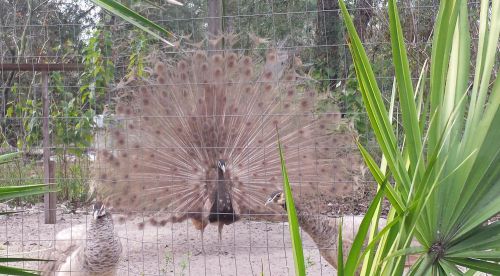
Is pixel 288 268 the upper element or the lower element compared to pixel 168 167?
lower

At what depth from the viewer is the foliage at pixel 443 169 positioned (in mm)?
1494

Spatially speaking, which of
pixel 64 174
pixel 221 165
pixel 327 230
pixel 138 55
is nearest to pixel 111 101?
pixel 138 55

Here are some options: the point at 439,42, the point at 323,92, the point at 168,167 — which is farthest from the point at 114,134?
the point at 439,42

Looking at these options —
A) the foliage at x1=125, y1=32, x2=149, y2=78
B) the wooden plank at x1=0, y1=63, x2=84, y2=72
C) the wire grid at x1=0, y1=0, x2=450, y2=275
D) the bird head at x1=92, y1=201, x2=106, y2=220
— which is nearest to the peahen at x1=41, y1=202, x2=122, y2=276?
the bird head at x1=92, y1=201, x2=106, y2=220

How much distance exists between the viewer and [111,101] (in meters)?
5.67

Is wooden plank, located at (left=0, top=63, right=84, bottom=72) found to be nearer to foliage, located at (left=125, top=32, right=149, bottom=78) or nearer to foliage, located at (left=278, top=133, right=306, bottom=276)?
foliage, located at (left=125, top=32, right=149, bottom=78)

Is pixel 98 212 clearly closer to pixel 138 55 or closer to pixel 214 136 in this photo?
pixel 138 55

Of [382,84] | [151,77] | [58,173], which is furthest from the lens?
[58,173]

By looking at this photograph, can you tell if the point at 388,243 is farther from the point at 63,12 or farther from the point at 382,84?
the point at 63,12

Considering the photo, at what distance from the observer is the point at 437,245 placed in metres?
1.55

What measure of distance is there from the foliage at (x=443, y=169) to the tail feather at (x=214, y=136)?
11.8 ft

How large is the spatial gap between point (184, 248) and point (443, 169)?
459cm

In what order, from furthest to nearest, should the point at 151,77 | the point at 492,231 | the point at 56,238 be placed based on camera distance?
the point at 151,77 → the point at 56,238 → the point at 492,231

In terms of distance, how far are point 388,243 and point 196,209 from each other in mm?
4410
